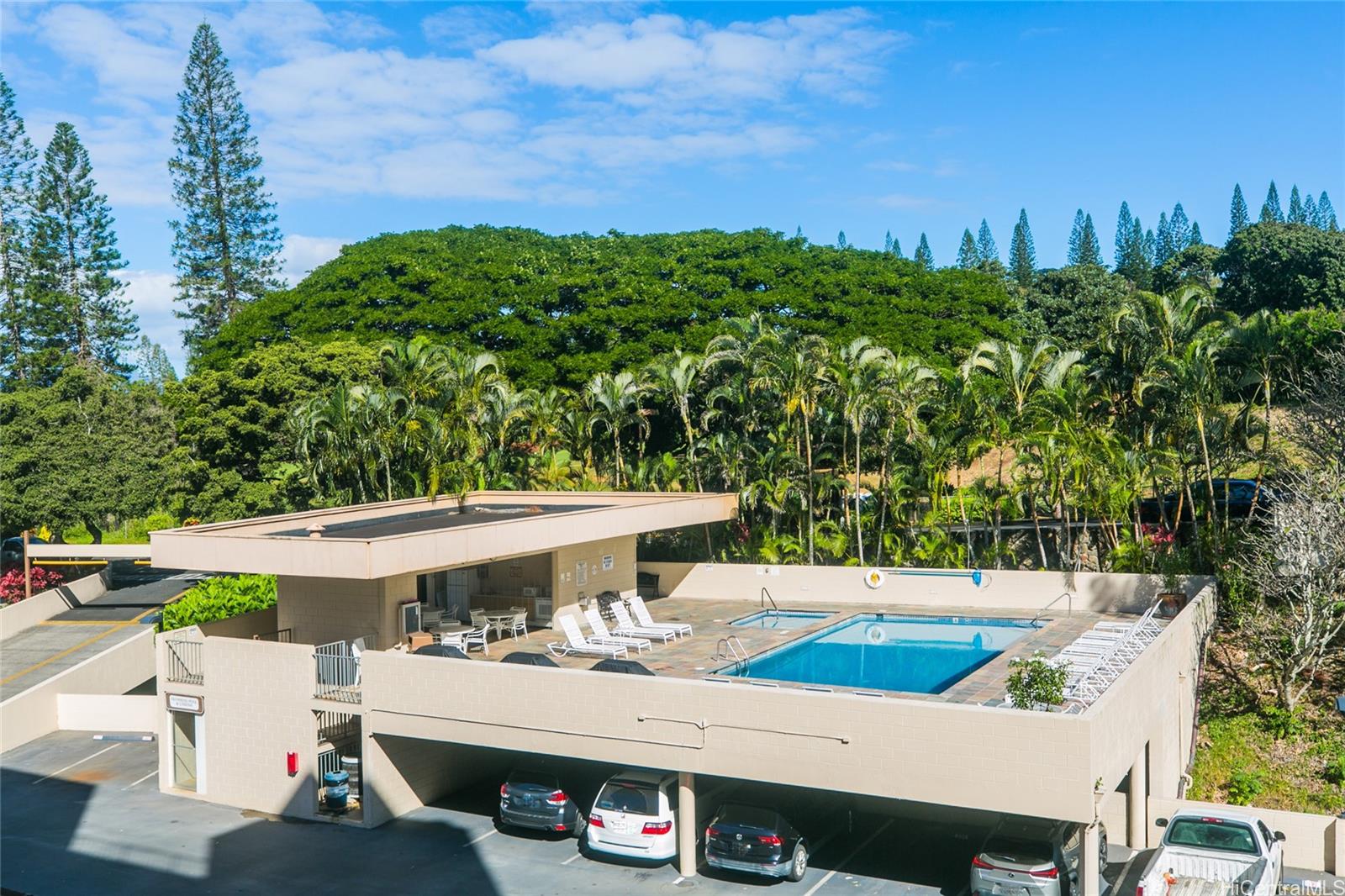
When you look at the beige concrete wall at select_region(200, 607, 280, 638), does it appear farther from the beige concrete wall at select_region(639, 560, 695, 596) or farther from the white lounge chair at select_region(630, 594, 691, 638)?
the beige concrete wall at select_region(639, 560, 695, 596)

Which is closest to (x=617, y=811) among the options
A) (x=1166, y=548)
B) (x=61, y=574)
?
(x=1166, y=548)

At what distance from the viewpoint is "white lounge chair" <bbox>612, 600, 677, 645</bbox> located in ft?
71.4

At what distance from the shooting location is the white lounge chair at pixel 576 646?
20.2m

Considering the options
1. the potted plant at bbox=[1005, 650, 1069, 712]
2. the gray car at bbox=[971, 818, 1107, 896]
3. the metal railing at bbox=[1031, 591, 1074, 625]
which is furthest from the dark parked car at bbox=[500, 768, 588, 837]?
the metal railing at bbox=[1031, 591, 1074, 625]

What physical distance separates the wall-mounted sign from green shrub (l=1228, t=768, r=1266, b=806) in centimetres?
1687

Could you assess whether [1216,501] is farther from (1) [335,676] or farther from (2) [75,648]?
(2) [75,648]

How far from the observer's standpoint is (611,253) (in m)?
60.1

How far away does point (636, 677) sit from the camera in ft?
50.9

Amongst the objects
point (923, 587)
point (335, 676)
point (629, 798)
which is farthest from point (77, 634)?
point (923, 587)

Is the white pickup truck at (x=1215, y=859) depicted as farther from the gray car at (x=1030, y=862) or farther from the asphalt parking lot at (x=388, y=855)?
the asphalt parking lot at (x=388, y=855)

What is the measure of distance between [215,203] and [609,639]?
4033 cm

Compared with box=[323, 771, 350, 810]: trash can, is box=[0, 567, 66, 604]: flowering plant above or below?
above

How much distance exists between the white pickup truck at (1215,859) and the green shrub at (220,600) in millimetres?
23718

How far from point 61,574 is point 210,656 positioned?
23277 millimetres
